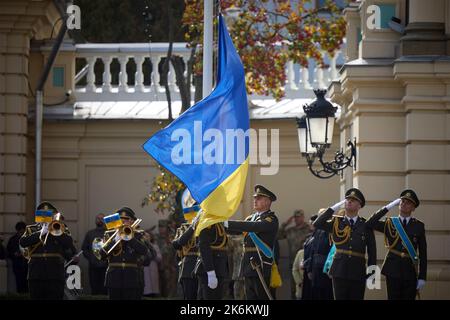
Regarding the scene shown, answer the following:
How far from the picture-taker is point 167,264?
2969cm

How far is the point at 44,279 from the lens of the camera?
23484mm

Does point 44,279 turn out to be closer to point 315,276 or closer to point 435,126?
point 315,276

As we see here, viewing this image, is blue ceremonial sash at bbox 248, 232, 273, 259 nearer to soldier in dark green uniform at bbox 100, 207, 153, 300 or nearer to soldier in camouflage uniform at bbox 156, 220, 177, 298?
soldier in dark green uniform at bbox 100, 207, 153, 300

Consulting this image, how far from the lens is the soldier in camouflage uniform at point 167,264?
29.5m

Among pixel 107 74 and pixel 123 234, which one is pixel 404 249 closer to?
pixel 123 234

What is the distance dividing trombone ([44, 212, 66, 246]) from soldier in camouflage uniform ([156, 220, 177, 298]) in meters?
6.23

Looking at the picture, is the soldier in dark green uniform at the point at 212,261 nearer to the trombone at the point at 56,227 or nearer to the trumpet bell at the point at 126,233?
the trumpet bell at the point at 126,233

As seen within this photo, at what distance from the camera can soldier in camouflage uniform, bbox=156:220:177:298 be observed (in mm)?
29547

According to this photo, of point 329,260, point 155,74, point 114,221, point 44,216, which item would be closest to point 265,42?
point 155,74

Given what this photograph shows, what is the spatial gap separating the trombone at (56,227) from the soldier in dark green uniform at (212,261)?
199cm

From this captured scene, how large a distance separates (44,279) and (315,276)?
3531 mm

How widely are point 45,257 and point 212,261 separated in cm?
262
